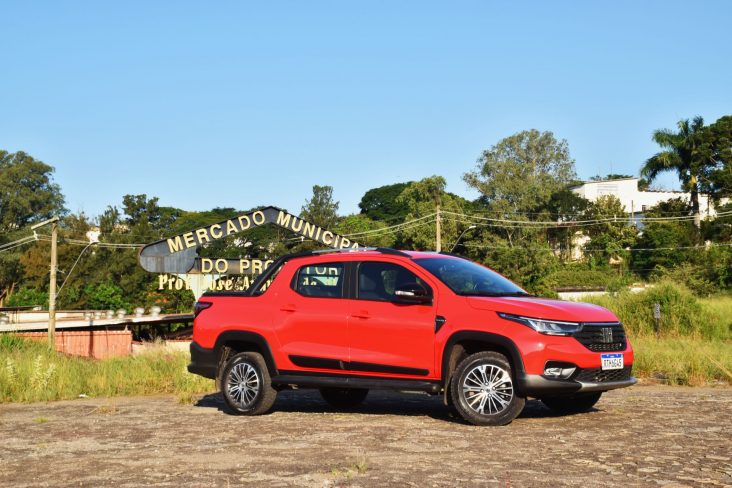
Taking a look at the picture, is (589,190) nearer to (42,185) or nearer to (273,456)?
(42,185)

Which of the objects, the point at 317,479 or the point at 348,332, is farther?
the point at 348,332

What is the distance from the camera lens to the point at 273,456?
7242 mm

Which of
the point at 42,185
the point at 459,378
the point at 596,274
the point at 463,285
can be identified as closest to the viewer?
the point at 459,378

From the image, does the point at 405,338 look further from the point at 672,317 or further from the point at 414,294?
the point at 672,317


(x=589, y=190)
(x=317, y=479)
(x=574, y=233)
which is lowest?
(x=317, y=479)

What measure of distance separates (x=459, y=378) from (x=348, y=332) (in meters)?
1.38

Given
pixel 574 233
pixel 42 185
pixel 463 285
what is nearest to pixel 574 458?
pixel 463 285

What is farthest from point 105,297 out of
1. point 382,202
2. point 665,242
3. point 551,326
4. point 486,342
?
point 551,326

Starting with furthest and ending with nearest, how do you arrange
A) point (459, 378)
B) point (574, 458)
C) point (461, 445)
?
1. point (459, 378)
2. point (461, 445)
3. point (574, 458)

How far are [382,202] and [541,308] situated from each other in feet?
361

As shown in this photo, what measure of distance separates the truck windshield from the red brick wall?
3635 centimetres

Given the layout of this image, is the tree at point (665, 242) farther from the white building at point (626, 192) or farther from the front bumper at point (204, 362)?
the front bumper at point (204, 362)

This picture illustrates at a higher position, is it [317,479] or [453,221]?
[453,221]

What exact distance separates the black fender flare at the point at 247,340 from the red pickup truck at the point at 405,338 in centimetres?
1
